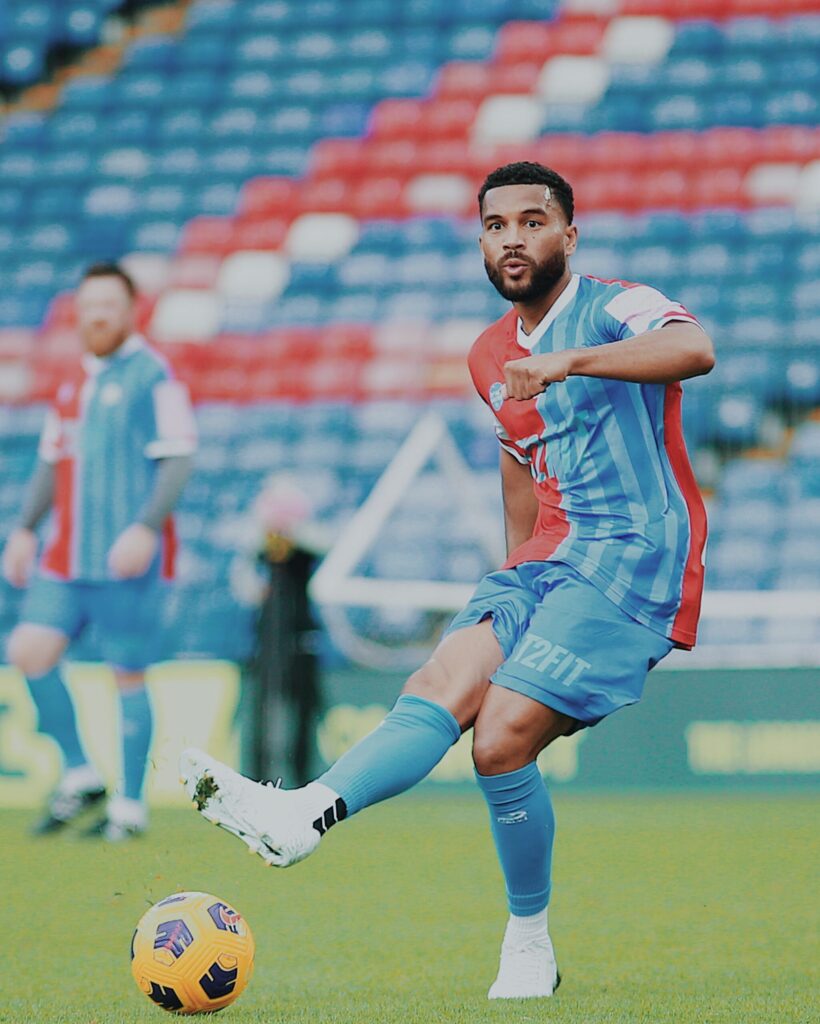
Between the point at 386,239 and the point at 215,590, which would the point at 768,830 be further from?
the point at 386,239

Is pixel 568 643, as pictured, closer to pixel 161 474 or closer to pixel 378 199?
pixel 161 474

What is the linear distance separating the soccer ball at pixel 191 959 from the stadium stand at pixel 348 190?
20.6ft

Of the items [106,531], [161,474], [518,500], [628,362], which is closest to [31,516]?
[106,531]

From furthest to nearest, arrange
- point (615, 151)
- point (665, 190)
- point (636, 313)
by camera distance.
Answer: point (615, 151) < point (665, 190) < point (636, 313)

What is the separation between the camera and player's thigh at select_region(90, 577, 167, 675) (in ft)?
21.4

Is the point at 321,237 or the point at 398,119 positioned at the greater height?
the point at 398,119

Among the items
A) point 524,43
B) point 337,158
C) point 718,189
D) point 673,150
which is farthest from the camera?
point 524,43

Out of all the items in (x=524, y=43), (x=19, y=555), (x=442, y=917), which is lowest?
(x=442, y=917)

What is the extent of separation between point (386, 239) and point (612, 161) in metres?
1.76

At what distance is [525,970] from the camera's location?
3.42 meters

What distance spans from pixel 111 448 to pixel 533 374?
3935 mm

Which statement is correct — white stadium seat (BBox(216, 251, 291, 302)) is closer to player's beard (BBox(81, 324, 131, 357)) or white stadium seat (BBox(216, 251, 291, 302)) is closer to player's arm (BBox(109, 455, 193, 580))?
Answer: player's beard (BBox(81, 324, 131, 357))

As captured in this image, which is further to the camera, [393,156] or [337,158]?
[337,158]

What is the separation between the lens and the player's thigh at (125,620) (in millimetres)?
6512
